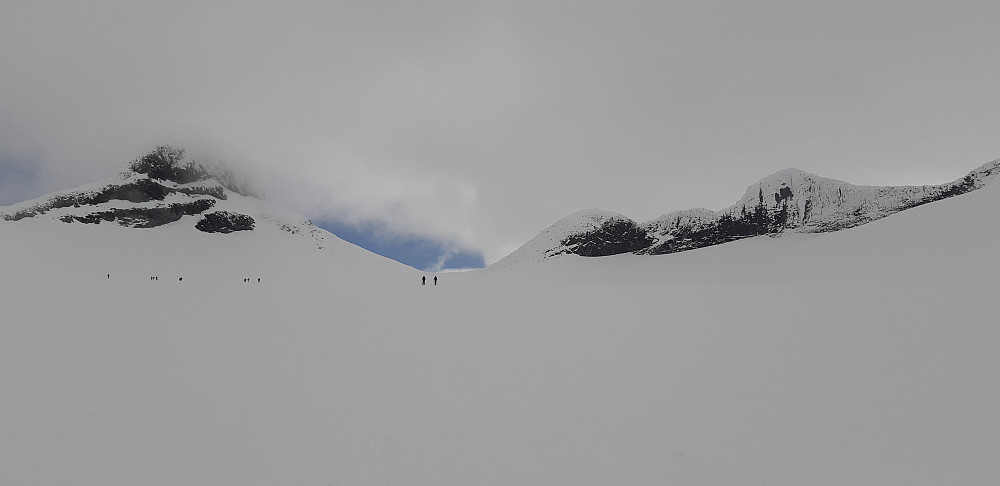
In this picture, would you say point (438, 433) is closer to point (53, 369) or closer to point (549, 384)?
point (549, 384)

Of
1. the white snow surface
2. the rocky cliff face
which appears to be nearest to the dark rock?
the white snow surface

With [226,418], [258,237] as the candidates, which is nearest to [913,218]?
[226,418]

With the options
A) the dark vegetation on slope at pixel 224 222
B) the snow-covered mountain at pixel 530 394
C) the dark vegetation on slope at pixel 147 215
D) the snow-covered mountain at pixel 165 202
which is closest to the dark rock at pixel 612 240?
the snow-covered mountain at pixel 530 394

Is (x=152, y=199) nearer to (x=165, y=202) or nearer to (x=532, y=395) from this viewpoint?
(x=165, y=202)

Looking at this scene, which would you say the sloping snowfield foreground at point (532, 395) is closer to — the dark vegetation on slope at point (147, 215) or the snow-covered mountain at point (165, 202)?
the snow-covered mountain at point (165, 202)

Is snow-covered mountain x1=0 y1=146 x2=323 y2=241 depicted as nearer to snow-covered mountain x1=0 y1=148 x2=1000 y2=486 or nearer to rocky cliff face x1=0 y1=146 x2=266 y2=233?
rocky cliff face x1=0 y1=146 x2=266 y2=233

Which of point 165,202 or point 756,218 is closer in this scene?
point 756,218

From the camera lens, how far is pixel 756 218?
53.8m

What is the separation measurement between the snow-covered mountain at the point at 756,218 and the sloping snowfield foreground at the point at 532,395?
45.8 metres

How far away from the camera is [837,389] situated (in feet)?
20.0

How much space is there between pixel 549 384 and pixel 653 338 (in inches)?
163

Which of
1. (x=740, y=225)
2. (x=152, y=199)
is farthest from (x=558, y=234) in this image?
(x=152, y=199)

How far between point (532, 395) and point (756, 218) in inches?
2405

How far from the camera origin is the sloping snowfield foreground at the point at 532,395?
4738mm
